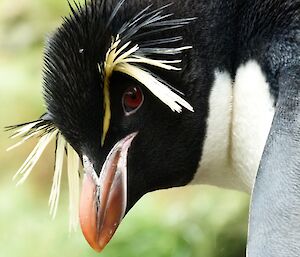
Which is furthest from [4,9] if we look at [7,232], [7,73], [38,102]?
[7,232]

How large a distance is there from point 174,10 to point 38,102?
1.61 m

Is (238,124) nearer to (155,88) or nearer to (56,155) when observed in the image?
(155,88)

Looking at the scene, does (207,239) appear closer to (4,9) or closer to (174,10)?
(174,10)

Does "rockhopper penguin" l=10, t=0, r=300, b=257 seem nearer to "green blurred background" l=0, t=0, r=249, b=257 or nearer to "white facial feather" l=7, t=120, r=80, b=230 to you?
"white facial feather" l=7, t=120, r=80, b=230

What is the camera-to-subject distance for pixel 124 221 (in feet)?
9.32

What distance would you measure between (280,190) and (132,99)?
16.4 inches

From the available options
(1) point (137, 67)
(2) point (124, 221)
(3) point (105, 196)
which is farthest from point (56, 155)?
(2) point (124, 221)

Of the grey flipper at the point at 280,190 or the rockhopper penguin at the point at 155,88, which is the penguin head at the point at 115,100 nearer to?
the rockhopper penguin at the point at 155,88

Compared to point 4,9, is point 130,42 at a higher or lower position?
Result: lower

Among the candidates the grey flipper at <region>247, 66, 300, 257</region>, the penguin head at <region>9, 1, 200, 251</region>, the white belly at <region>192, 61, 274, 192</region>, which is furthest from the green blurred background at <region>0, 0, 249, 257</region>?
the grey flipper at <region>247, 66, 300, 257</region>

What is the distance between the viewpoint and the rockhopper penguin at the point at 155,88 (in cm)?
179

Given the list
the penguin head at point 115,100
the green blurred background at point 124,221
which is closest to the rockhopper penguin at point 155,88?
the penguin head at point 115,100

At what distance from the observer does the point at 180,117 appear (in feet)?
6.21

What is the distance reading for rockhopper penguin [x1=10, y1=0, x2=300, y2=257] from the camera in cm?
179
